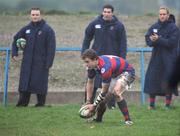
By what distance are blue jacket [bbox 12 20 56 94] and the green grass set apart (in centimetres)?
98

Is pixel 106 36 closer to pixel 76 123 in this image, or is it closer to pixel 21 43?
pixel 21 43

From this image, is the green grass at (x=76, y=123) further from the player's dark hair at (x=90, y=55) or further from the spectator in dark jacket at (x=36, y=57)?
the player's dark hair at (x=90, y=55)

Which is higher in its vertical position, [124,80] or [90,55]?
[90,55]

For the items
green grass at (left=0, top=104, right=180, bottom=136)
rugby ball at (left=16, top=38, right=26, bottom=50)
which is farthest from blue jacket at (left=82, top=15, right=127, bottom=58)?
rugby ball at (left=16, top=38, right=26, bottom=50)

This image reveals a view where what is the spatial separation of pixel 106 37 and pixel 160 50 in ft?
3.71

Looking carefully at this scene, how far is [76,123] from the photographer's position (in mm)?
10969

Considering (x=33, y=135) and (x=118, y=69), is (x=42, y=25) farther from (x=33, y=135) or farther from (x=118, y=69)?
(x=33, y=135)

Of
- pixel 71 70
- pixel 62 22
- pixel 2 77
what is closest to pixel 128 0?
pixel 2 77

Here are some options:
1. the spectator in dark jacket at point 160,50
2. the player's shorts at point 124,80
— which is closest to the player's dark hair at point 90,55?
the player's shorts at point 124,80

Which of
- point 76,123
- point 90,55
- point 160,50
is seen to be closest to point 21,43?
point 160,50

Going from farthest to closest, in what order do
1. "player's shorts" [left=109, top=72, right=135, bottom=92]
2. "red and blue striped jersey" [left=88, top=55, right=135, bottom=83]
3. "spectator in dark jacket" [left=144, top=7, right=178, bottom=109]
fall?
"spectator in dark jacket" [left=144, top=7, right=178, bottom=109] < "player's shorts" [left=109, top=72, right=135, bottom=92] < "red and blue striped jersey" [left=88, top=55, right=135, bottom=83]

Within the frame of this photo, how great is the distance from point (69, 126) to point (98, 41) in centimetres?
350

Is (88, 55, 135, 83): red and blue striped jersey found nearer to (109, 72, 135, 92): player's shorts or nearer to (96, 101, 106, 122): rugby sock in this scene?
(109, 72, 135, 92): player's shorts

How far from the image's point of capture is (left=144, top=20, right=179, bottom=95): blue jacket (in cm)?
1352
